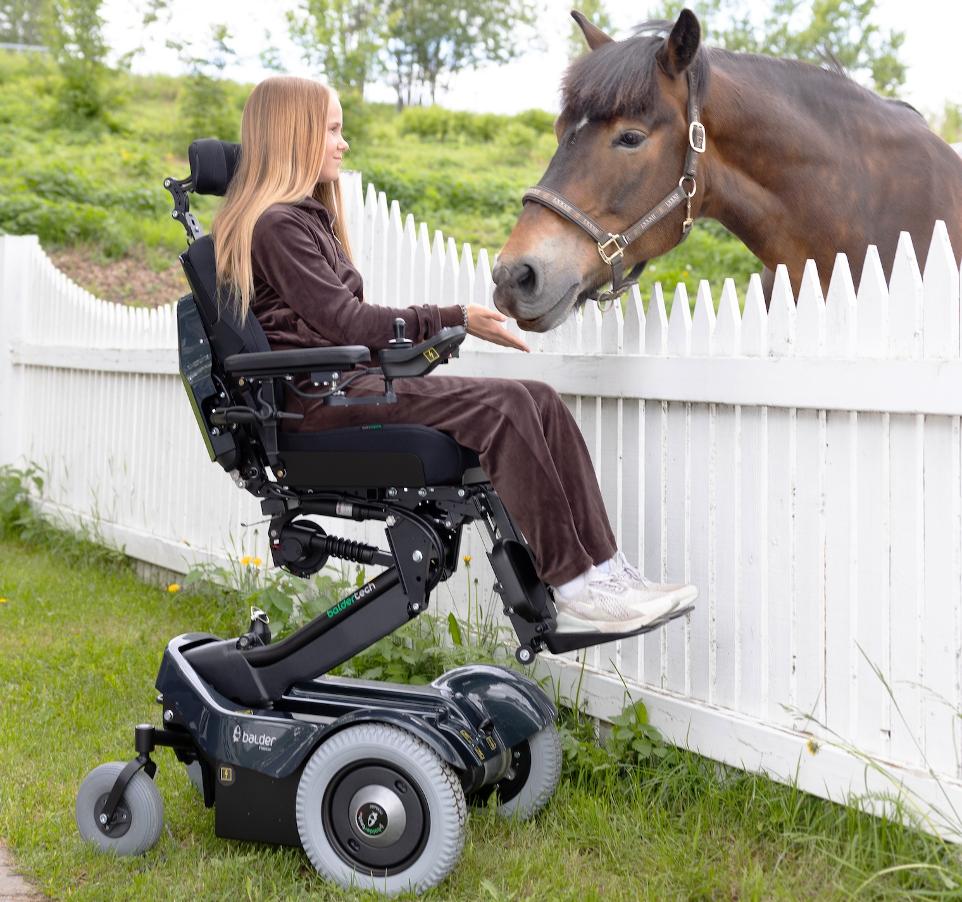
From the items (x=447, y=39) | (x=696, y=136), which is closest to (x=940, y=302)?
(x=696, y=136)

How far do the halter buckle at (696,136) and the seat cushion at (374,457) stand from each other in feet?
3.77

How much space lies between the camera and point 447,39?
1793 inches

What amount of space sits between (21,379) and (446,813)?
6.07 metres

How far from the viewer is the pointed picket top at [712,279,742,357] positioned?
3.12m

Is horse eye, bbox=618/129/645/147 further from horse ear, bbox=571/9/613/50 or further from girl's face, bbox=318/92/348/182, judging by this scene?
girl's face, bbox=318/92/348/182

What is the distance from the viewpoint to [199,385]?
2854 mm

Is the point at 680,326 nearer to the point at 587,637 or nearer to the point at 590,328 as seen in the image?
the point at 590,328

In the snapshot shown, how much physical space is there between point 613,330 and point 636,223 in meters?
0.42

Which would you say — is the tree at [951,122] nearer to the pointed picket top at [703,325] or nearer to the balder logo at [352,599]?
the pointed picket top at [703,325]

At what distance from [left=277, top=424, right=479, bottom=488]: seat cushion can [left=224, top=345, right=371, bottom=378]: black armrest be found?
19cm

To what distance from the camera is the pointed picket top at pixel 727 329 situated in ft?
10.3

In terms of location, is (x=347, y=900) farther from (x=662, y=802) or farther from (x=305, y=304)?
(x=305, y=304)

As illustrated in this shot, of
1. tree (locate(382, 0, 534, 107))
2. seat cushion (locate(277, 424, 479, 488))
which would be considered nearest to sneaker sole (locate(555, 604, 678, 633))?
seat cushion (locate(277, 424, 479, 488))

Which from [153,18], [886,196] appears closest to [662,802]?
[886,196]
